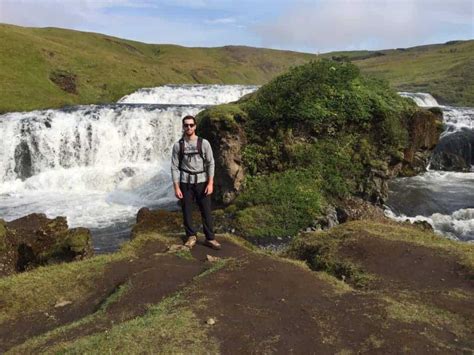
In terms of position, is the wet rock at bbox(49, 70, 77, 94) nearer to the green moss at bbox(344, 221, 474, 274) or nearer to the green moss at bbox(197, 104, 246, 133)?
the green moss at bbox(197, 104, 246, 133)

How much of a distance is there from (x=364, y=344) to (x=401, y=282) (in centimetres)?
292

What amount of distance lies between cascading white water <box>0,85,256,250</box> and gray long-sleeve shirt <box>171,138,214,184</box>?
1341 cm

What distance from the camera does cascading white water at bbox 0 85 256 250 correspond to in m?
25.3

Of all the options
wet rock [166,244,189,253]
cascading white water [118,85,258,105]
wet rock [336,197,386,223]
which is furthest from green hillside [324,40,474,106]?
wet rock [166,244,189,253]

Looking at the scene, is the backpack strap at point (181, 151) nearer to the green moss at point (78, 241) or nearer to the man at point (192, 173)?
the man at point (192, 173)

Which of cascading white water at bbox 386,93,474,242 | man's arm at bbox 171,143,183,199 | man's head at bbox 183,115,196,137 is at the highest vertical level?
man's head at bbox 183,115,196,137

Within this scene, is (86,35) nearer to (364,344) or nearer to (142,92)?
(142,92)

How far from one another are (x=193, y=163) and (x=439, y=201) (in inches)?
601

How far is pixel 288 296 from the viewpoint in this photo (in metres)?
7.65

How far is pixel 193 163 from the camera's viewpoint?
33.8 feet

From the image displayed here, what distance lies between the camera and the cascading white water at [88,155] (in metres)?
25.3

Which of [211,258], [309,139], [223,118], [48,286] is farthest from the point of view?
[309,139]

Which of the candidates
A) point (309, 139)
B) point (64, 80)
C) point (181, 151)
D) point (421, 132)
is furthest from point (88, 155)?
point (64, 80)

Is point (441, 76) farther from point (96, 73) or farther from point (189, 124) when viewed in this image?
point (189, 124)
